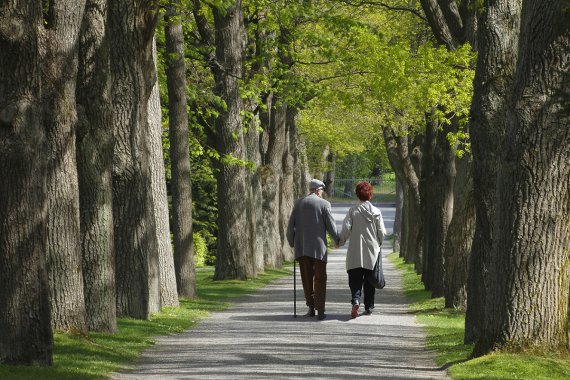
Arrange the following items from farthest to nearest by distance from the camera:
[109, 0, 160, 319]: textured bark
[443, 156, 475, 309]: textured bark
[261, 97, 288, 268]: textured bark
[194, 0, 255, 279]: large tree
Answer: [261, 97, 288, 268]: textured bark
[194, 0, 255, 279]: large tree
[443, 156, 475, 309]: textured bark
[109, 0, 160, 319]: textured bark

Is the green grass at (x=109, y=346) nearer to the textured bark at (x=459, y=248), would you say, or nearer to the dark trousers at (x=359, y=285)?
the dark trousers at (x=359, y=285)

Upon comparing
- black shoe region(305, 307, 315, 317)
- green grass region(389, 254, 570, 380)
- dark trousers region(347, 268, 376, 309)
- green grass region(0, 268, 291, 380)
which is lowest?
green grass region(389, 254, 570, 380)

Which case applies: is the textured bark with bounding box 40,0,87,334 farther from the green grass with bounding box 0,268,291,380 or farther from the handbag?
the handbag

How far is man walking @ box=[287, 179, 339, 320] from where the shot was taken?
18922mm

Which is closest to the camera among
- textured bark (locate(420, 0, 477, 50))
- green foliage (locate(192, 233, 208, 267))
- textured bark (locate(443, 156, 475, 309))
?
textured bark (locate(443, 156, 475, 309))

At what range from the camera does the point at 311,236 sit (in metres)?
19.0

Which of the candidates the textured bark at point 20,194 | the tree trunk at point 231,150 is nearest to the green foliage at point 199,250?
the tree trunk at point 231,150

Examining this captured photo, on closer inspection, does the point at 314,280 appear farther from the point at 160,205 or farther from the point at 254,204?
the point at 254,204

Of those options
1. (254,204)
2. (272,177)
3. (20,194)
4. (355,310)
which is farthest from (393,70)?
(272,177)

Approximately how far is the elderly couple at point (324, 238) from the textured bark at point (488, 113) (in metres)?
3.59

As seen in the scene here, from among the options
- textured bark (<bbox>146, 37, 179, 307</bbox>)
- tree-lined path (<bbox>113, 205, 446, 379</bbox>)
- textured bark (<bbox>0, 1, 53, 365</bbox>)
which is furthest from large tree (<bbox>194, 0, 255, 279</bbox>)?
textured bark (<bbox>0, 1, 53, 365</bbox>)

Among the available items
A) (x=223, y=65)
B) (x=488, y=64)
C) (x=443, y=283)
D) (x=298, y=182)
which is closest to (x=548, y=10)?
(x=488, y=64)

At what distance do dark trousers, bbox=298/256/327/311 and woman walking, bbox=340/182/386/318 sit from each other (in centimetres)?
45

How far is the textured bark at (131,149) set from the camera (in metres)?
17.9
